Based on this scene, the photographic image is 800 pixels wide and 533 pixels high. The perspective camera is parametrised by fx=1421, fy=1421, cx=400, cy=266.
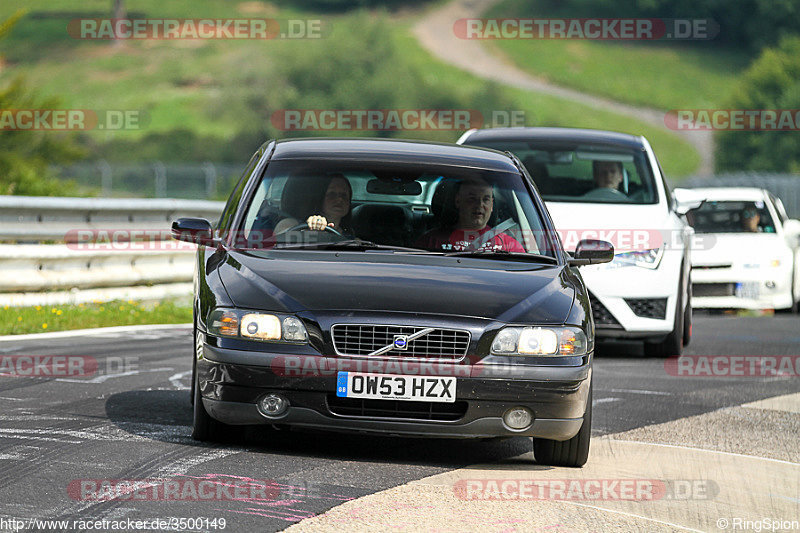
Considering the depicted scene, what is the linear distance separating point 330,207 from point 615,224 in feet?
15.9

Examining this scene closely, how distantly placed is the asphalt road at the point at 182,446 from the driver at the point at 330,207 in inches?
42.9

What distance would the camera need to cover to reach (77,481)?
5.82m

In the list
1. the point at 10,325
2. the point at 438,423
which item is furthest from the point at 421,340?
the point at 10,325

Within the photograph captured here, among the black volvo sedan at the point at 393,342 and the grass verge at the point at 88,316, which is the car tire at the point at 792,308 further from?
the black volvo sedan at the point at 393,342

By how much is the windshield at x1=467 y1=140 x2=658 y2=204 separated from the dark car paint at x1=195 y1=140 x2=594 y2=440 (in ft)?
19.0

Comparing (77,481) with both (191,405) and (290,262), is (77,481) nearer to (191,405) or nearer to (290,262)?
(290,262)

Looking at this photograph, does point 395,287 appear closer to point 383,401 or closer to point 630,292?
point 383,401

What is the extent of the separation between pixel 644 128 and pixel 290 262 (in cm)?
8822

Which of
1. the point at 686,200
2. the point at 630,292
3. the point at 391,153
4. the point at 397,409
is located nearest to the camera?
the point at 397,409

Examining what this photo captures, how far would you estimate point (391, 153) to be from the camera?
25.8ft

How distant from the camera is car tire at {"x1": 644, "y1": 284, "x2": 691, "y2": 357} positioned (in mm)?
11992

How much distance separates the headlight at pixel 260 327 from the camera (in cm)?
634
